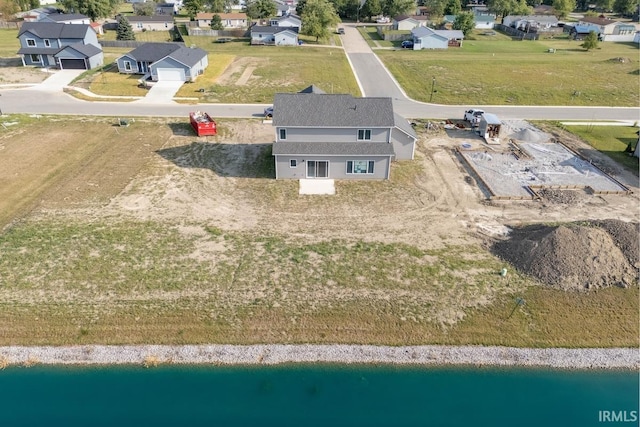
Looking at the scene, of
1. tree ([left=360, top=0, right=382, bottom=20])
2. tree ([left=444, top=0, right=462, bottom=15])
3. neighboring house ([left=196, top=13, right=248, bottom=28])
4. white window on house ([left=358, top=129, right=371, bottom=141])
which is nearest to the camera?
white window on house ([left=358, top=129, right=371, bottom=141])

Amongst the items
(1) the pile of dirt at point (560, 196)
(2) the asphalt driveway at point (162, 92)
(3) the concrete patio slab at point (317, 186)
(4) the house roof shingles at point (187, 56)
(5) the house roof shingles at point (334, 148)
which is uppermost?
(4) the house roof shingles at point (187, 56)

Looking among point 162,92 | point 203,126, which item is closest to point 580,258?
point 203,126

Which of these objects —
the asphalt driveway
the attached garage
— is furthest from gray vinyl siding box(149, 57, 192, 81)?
the attached garage

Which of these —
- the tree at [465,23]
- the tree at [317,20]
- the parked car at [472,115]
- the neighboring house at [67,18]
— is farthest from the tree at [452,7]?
the neighboring house at [67,18]

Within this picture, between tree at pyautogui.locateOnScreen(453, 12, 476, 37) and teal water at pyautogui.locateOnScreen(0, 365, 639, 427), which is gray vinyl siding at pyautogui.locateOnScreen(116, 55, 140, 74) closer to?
teal water at pyautogui.locateOnScreen(0, 365, 639, 427)

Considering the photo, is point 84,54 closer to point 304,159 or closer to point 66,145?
point 66,145

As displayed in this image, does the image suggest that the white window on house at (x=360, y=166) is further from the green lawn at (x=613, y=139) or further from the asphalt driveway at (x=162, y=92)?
the asphalt driveway at (x=162, y=92)

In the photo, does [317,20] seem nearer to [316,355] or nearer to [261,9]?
[261,9]

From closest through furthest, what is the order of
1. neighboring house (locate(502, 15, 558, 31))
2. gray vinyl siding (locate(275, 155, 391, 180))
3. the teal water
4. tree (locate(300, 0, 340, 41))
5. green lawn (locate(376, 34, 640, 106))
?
1. the teal water
2. gray vinyl siding (locate(275, 155, 391, 180))
3. green lawn (locate(376, 34, 640, 106))
4. tree (locate(300, 0, 340, 41))
5. neighboring house (locate(502, 15, 558, 31))
